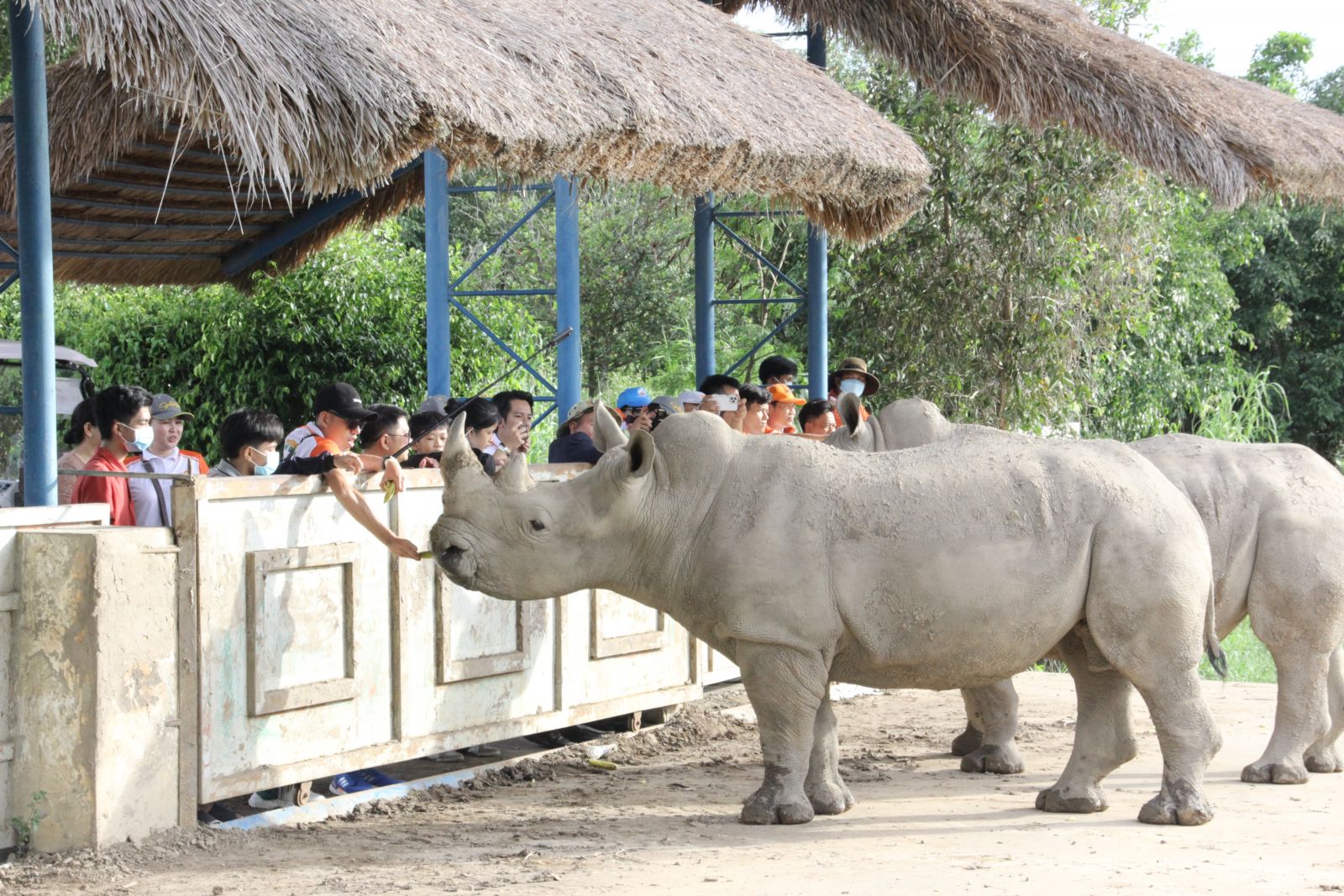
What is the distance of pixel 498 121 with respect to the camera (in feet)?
24.2

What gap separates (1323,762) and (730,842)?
128 inches

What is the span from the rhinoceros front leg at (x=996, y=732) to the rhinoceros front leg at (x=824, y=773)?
1148 mm

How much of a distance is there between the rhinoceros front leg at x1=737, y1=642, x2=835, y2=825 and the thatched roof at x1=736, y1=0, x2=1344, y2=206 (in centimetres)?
671

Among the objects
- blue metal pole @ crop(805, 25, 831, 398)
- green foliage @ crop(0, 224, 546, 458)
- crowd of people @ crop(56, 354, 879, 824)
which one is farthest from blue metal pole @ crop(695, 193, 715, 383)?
green foliage @ crop(0, 224, 546, 458)

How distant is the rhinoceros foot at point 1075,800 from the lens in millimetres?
6379

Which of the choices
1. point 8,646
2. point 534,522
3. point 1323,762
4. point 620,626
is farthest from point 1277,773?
point 8,646

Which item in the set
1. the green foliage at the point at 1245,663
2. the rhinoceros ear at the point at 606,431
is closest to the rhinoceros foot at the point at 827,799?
the rhinoceros ear at the point at 606,431

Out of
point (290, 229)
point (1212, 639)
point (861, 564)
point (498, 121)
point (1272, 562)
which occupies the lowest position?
point (1212, 639)

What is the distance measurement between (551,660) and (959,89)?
6.31 meters

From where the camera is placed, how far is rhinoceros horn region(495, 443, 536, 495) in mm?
5914

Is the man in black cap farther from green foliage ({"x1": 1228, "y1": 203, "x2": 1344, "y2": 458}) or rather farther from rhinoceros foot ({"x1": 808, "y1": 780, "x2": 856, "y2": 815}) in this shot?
green foliage ({"x1": 1228, "y1": 203, "x2": 1344, "y2": 458})

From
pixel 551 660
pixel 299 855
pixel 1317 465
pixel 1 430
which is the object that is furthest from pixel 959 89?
pixel 1 430

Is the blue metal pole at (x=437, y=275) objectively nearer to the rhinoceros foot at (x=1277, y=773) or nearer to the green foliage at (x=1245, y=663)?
the rhinoceros foot at (x=1277, y=773)

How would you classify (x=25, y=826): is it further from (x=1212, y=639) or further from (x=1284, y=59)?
(x=1284, y=59)
